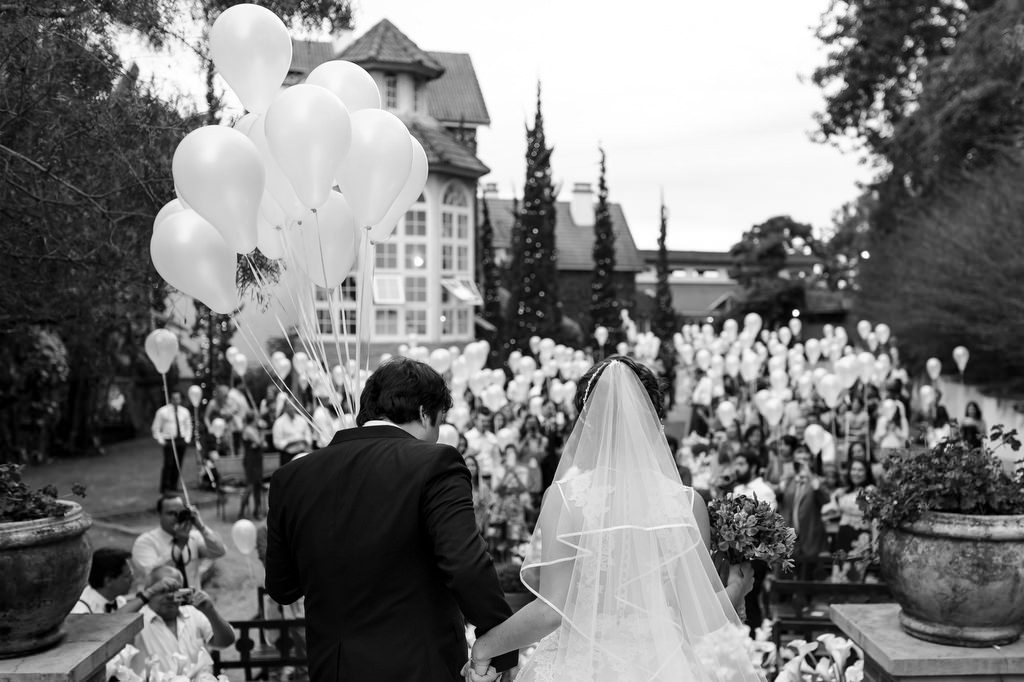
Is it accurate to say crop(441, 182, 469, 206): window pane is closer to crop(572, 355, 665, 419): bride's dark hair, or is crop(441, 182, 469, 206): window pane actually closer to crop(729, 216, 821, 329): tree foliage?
crop(729, 216, 821, 329): tree foliage

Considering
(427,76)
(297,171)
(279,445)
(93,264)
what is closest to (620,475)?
(297,171)

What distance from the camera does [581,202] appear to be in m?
52.2

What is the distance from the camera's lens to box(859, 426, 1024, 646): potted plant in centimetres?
343

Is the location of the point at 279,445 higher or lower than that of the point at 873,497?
lower

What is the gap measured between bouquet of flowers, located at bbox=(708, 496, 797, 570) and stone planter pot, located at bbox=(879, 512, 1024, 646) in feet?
1.38

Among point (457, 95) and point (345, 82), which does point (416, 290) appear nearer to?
point (457, 95)

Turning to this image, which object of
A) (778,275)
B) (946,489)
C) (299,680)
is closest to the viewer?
(946,489)

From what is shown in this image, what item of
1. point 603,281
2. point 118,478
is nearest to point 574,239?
point 603,281

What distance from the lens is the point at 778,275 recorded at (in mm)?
42500

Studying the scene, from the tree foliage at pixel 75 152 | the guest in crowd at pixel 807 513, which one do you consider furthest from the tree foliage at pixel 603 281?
the tree foliage at pixel 75 152

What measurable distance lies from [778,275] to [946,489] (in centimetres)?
4032

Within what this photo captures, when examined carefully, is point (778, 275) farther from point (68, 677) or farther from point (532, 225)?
point (68, 677)

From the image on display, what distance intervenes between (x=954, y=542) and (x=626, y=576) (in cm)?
120

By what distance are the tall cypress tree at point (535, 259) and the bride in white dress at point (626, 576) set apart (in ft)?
95.1
